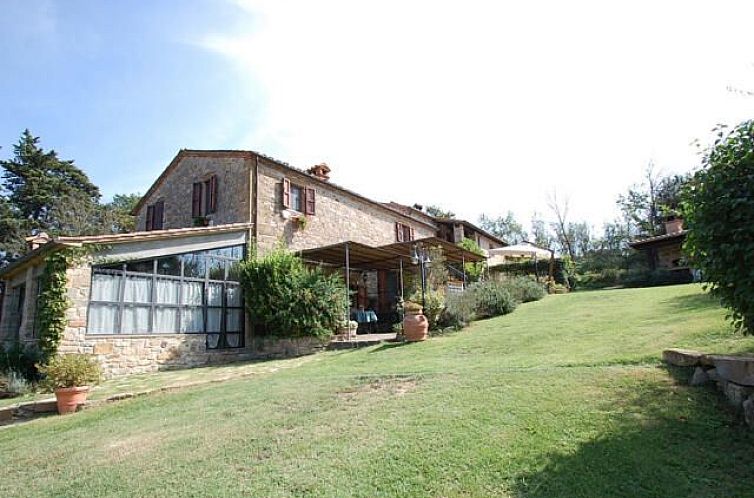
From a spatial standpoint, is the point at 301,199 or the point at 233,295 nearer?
the point at 233,295

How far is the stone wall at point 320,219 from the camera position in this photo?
15.1 meters

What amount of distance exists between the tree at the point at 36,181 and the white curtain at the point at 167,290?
920 inches

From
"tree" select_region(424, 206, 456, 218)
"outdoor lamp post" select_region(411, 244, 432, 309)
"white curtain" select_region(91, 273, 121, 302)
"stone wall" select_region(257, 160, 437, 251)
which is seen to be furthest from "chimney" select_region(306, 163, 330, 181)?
"tree" select_region(424, 206, 456, 218)

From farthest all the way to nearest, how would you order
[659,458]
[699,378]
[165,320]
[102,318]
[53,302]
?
[165,320], [102,318], [53,302], [699,378], [659,458]

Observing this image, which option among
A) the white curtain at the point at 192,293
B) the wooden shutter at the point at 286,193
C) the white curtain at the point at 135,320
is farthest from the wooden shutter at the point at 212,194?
the white curtain at the point at 135,320

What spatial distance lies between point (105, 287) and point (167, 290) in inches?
63.4

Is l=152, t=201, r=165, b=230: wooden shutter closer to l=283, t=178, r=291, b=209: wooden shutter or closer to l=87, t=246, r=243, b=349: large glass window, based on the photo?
l=283, t=178, r=291, b=209: wooden shutter

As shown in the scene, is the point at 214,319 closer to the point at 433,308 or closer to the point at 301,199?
the point at 301,199

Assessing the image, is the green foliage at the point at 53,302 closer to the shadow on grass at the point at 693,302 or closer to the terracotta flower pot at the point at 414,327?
the terracotta flower pot at the point at 414,327

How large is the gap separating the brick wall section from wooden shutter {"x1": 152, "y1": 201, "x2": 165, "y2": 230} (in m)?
0.26

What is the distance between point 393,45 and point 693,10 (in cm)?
446

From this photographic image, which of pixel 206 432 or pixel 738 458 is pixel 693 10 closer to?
pixel 738 458

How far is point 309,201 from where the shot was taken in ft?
54.9

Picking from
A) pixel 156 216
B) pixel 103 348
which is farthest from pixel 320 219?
pixel 103 348
